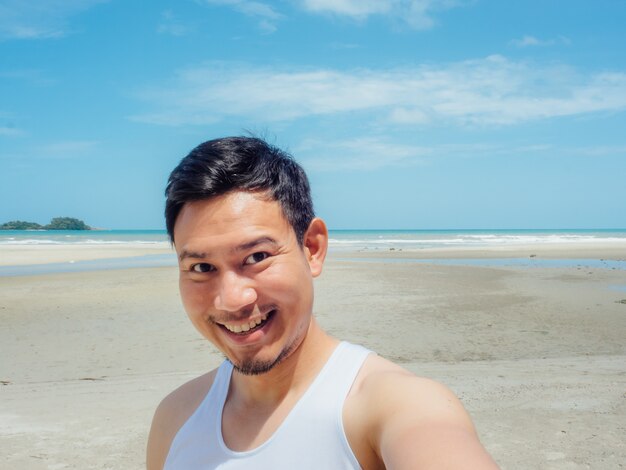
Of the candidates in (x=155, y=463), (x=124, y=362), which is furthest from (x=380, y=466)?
(x=124, y=362)

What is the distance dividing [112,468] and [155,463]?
2592 mm

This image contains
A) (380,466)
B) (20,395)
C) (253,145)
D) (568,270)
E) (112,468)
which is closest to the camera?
(380,466)

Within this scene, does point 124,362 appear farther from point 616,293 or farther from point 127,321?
point 616,293

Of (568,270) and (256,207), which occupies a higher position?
(256,207)

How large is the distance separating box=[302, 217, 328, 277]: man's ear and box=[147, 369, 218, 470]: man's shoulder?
56cm

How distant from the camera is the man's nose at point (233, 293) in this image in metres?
1.61

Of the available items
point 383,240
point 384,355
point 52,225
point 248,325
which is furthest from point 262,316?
point 52,225

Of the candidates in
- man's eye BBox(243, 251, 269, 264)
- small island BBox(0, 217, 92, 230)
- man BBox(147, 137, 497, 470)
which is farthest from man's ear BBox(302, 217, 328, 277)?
small island BBox(0, 217, 92, 230)

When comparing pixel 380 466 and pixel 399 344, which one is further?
pixel 399 344

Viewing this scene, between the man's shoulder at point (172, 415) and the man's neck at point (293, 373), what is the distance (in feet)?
0.83

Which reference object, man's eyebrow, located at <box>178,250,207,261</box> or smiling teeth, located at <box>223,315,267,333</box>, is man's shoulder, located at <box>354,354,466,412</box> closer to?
smiling teeth, located at <box>223,315,267,333</box>

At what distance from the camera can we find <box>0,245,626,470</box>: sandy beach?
15.1 ft

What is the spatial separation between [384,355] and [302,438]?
285 inches

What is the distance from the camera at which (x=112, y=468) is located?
428 cm
